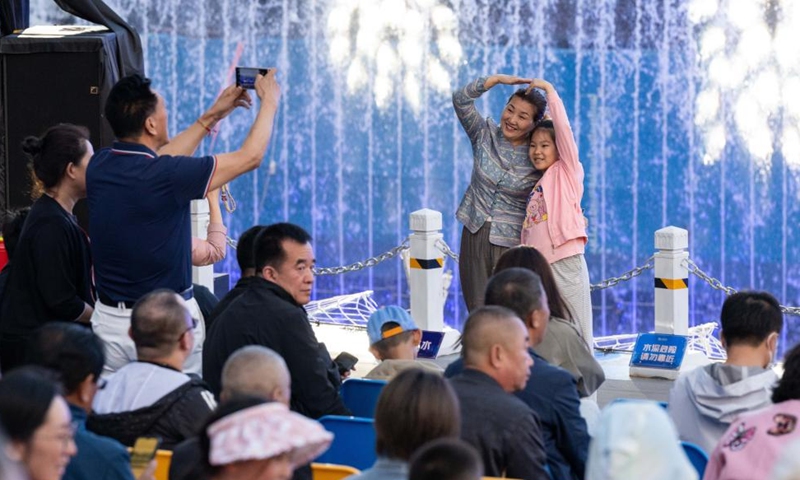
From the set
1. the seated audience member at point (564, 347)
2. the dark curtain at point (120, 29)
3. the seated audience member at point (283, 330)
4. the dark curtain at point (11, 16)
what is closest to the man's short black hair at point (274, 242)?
the seated audience member at point (283, 330)

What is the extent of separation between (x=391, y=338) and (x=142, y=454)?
183 cm

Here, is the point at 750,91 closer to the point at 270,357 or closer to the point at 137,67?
the point at 137,67

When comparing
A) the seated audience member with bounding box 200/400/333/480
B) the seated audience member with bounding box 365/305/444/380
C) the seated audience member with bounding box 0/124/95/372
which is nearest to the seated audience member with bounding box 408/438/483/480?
the seated audience member with bounding box 200/400/333/480

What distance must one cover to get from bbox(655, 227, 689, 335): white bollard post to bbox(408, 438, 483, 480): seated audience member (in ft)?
18.1

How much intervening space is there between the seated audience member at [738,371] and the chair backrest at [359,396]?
A: 111 centimetres

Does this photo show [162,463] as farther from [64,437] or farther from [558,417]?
[558,417]

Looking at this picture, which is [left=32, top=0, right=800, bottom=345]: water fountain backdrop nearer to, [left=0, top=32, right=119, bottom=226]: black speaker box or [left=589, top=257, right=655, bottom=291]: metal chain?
[left=589, top=257, right=655, bottom=291]: metal chain

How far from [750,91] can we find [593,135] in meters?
2.06

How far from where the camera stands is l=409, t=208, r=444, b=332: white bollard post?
8.47 m

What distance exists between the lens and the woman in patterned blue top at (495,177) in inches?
269

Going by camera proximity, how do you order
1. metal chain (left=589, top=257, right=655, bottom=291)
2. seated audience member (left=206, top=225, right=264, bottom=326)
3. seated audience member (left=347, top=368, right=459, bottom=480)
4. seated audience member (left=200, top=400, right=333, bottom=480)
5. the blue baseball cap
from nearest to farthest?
seated audience member (left=200, top=400, right=333, bottom=480) < seated audience member (left=347, top=368, right=459, bottom=480) < seated audience member (left=206, top=225, right=264, bottom=326) < the blue baseball cap < metal chain (left=589, top=257, right=655, bottom=291)

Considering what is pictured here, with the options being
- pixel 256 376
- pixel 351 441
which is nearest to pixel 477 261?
pixel 351 441

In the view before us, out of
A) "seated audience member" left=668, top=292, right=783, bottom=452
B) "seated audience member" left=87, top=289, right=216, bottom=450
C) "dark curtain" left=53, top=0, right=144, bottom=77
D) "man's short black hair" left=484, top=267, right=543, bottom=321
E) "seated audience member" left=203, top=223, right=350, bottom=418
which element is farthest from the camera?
"dark curtain" left=53, top=0, right=144, bottom=77

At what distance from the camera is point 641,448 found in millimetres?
2586
